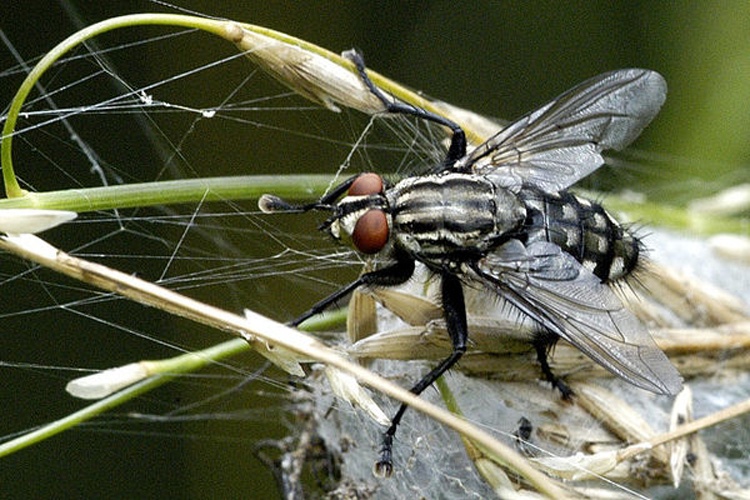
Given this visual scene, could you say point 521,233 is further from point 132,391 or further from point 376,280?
point 132,391

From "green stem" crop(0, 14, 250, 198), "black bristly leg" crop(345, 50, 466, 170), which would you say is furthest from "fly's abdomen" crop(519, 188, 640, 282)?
"green stem" crop(0, 14, 250, 198)

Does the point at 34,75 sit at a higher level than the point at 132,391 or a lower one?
higher

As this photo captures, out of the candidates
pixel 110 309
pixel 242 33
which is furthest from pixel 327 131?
pixel 242 33

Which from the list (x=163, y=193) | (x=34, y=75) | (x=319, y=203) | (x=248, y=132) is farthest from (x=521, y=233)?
(x=248, y=132)

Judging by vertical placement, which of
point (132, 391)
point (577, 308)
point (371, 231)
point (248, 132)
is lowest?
point (132, 391)

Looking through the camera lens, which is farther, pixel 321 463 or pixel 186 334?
pixel 186 334

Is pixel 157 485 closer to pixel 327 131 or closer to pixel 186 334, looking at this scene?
pixel 186 334
